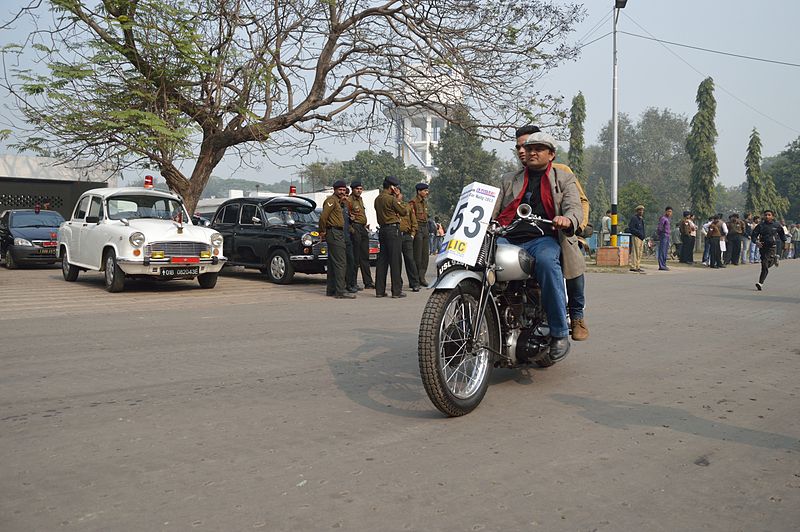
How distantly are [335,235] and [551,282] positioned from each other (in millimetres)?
7764

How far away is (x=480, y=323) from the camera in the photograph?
16.7 ft

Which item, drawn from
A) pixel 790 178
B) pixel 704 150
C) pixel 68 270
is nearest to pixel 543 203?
pixel 68 270

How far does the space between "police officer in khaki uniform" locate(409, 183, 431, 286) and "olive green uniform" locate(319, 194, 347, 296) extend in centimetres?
209

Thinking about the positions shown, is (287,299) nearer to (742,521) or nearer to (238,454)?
(238,454)

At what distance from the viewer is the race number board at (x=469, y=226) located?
4992 millimetres

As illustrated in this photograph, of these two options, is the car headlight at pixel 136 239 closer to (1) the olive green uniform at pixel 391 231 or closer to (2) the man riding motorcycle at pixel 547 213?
(1) the olive green uniform at pixel 391 231

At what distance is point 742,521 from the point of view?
313 cm

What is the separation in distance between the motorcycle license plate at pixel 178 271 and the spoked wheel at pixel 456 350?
9312mm

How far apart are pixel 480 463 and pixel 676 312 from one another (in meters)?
7.97

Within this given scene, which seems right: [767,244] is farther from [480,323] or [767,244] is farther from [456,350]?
[456,350]

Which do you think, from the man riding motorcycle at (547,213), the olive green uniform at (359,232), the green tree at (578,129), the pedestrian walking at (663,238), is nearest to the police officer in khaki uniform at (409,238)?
the olive green uniform at (359,232)

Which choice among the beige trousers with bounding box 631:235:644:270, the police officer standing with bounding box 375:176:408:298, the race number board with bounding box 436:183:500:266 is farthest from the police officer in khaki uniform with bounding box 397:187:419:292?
the beige trousers with bounding box 631:235:644:270

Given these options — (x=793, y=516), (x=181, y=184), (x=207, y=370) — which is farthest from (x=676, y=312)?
(x=181, y=184)

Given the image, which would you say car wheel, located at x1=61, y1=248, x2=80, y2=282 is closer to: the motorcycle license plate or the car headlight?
the car headlight
